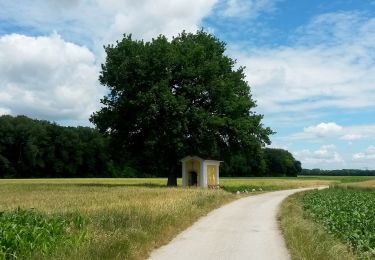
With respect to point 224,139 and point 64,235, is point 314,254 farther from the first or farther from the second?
point 224,139

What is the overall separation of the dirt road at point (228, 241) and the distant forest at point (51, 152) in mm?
78788

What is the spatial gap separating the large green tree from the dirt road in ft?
79.9

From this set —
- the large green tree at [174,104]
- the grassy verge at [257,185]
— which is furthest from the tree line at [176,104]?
the grassy verge at [257,185]

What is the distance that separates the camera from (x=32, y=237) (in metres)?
11.7

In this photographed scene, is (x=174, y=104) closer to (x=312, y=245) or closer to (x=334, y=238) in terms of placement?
(x=334, y=238)

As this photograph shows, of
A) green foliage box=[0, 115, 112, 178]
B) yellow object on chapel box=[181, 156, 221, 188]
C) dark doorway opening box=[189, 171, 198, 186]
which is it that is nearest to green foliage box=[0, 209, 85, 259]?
yellow object on chapel box=[181, 156, 221, 188]

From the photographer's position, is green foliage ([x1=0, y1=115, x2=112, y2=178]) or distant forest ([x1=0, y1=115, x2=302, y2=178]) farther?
distant forest ([x1=0, y1=115, x2=302, y2=178])

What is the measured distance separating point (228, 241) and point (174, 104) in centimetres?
3032

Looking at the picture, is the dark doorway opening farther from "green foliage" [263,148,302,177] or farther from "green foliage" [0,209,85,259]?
"green foliage" [263,148,302,177]

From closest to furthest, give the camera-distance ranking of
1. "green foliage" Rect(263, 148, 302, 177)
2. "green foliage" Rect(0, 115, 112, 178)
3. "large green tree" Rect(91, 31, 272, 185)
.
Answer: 1. "large green tree" Rect(91, 31, 272, 185)
2. "green foliage" Rect(0, 115, 112, 178)
3. "green foliage" Rect(263, 148, 302, 177)

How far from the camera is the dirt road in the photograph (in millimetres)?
13031

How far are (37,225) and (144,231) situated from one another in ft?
A: 10.8

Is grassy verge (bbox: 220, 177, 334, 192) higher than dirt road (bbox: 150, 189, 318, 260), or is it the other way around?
grassy verge (bbox: 220, 177, 334, 192)

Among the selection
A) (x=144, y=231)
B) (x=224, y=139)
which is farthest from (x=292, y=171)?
(x=144, y=231)
